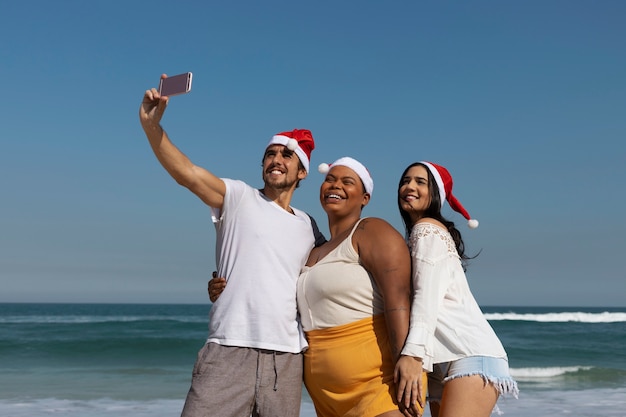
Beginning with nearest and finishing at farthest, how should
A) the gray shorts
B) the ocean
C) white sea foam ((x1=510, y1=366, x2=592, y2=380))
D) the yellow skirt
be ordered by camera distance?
the yellow skirt, the gray shorts, the ocean, white sea foam ((x1=510, y1=366, x2=592, y2=380))

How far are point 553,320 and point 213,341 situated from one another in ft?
120

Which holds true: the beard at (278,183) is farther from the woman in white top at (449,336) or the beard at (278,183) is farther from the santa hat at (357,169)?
the woman in white top at (449,336)

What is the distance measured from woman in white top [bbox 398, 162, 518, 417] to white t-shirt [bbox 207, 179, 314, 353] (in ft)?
2.27

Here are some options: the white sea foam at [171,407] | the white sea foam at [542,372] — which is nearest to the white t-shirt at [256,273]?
the white sea foam at [171,407]

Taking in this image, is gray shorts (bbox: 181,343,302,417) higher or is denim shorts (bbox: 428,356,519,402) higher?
denim shorts (bbox: 428,356,519,402)

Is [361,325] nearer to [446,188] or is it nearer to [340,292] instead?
[340,292]

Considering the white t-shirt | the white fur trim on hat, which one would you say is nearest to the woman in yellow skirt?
the white t-shirt

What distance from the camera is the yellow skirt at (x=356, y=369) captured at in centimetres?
354

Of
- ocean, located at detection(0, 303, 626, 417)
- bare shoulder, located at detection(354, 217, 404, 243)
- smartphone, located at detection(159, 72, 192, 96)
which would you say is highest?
smartphone, located at detection(159, 72, 192, 96)

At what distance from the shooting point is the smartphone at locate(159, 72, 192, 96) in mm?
3258

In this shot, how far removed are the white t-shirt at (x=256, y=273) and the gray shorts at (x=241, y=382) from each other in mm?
67

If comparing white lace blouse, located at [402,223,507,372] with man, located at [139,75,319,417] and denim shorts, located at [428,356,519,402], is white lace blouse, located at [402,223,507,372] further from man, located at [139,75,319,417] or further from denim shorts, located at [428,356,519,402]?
Result: man, located at [139,75,319,417]

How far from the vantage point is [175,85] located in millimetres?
3365

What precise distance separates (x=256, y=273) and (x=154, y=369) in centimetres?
1366
